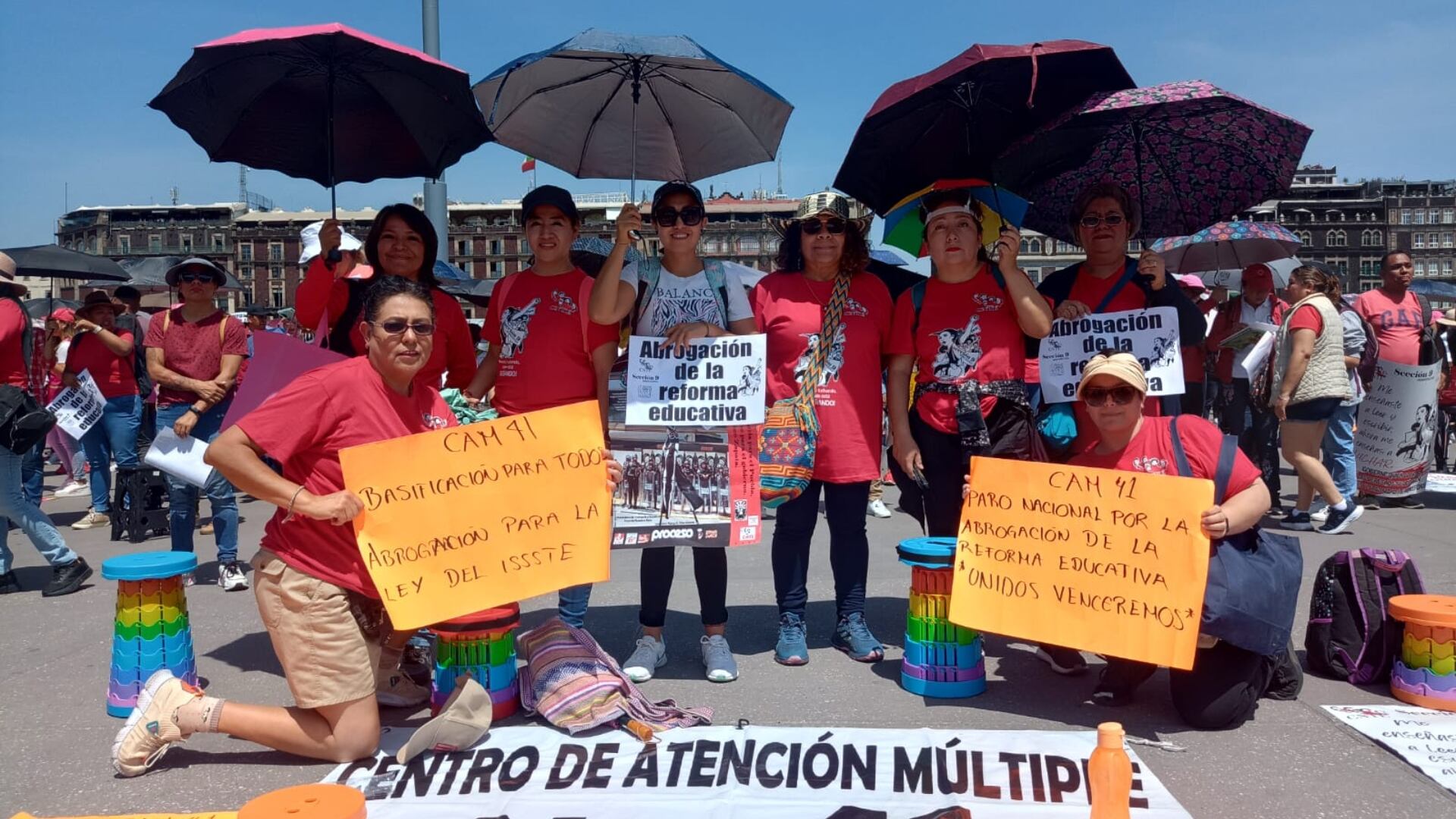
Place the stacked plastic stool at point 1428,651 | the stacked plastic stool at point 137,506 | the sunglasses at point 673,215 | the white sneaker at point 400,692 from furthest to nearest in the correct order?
1. the stacked plastic stool at point 137,506
2. the sunglasses at point 673,215
3. the white sneaker at point 400,692
4. the stacked plastic stool at point 1428,651

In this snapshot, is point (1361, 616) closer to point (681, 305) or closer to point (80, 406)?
point (681, 305)

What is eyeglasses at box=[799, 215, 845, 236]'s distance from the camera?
4.32m

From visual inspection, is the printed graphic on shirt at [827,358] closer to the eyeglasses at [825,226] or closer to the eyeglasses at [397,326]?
the eyeglasses at [825,226]

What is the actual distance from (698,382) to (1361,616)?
2.94 meters

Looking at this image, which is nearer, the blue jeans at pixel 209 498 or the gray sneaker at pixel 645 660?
the gray sneaker at pixel 645 660

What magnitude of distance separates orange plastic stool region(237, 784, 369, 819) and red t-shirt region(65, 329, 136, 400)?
7256 mm

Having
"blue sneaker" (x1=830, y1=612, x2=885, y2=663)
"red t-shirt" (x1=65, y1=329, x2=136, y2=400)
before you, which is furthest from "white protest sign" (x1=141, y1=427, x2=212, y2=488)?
"blue sneaker" (x1=830, y1=612, x2=885, y2=663)

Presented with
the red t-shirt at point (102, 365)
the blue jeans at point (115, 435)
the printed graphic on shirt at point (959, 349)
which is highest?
the printed graphic on shirt at point (959, 349)

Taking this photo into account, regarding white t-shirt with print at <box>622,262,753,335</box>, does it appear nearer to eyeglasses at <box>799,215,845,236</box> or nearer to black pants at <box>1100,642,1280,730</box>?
eyeglasses at <box>799,215,845,236</box>

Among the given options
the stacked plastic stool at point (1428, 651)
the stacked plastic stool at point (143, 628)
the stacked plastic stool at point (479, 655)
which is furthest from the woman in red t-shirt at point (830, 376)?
the stacked plastic stool at point (143, 628)

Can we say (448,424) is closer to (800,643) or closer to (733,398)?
(733,398)

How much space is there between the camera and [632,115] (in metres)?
4.68

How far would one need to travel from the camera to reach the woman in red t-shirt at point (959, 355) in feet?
13.7

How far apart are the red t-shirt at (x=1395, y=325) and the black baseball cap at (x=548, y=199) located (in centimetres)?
767
